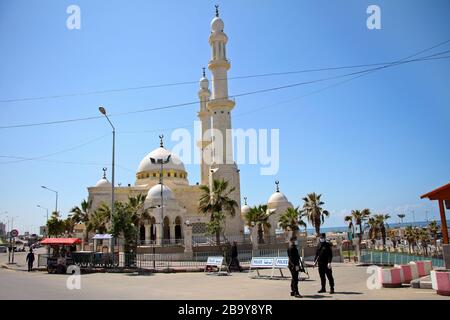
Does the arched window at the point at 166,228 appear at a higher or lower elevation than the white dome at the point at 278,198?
lower

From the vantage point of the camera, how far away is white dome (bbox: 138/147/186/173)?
56.1 metres

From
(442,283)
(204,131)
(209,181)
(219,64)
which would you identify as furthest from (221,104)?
(442,283)

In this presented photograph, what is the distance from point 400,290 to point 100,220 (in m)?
30.8

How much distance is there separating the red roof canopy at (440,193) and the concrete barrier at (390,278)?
2.65 meters

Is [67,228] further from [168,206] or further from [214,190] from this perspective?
[214,190]

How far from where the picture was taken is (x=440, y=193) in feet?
38.9

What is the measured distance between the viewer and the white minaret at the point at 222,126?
4119 centimetres

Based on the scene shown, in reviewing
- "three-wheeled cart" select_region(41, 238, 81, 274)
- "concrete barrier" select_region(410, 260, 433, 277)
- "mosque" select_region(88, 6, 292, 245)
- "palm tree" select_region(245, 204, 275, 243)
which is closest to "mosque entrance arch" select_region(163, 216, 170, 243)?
"mosque" select_region(88, 6, 292, 245)

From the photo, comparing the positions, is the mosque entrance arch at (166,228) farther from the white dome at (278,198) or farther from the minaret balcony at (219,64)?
the minaret balcony at (219,64)

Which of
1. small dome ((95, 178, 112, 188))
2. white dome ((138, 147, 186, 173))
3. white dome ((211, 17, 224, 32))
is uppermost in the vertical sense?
white dome ((211, 17, 224, 32))

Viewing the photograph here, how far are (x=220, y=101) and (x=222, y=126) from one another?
2.82m

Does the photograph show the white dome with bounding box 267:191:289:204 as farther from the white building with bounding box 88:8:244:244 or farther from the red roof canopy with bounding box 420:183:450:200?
the red roof canopy with bounding box 420:183:450:200

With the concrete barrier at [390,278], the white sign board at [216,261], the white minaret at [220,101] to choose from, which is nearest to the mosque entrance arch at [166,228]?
the white minaret at [220,101]
